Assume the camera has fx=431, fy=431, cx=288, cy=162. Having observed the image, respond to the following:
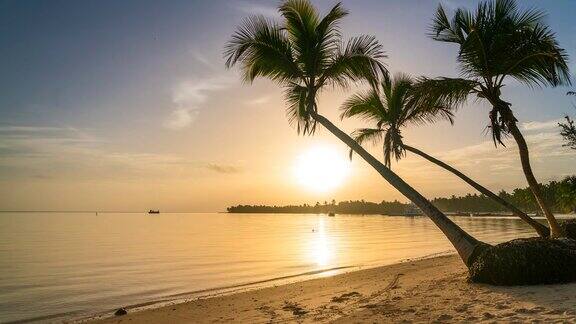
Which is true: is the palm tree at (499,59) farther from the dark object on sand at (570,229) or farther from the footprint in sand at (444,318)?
the footprint in sand at (444,318)

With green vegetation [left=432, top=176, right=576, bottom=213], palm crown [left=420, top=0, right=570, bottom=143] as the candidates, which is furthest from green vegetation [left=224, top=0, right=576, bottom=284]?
green vegetation [left=432, top=176, right=576, bottom=213]

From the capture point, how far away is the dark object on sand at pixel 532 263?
9102 millimetres

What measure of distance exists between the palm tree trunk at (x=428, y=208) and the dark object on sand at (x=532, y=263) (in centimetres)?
75

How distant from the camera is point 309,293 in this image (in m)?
12.7

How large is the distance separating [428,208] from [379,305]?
365 centimetres

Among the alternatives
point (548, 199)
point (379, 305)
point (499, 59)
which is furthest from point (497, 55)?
point (548, 199)

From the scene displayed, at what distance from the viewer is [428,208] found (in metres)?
11.5

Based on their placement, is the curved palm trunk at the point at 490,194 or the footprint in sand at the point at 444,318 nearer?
the footprint in sand at the point at 444,318

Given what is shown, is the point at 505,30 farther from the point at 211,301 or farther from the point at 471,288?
the point at 211,301

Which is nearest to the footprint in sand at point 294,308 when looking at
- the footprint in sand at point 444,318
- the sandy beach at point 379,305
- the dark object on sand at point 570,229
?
the sandy beach at point 379,305

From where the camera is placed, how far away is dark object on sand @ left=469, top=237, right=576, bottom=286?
9102mm

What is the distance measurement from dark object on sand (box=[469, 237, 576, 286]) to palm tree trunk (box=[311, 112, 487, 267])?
2.46 feet

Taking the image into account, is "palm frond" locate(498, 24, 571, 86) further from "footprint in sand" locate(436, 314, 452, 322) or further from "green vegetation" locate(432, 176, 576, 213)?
"green vegetation" locate(432, 176, 576, 213)

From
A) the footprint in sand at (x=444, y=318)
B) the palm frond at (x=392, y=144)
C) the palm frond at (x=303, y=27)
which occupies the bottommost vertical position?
the footprint in sand at (x=444, y=318)
